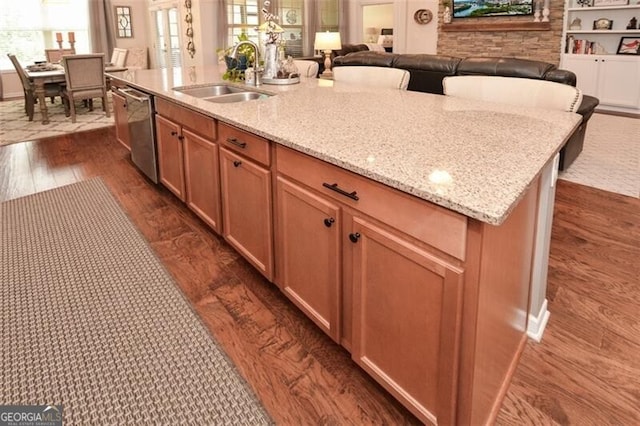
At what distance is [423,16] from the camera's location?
9.02 metres

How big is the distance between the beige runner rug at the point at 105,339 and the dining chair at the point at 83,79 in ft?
13.3

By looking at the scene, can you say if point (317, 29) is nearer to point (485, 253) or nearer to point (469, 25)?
point (469, 25)

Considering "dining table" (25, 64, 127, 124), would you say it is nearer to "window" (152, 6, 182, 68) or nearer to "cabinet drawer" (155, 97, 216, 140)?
"window" (152, 6, 182, 68)

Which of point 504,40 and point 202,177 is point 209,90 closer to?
point 202,177

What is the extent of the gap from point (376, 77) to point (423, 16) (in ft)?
22.0

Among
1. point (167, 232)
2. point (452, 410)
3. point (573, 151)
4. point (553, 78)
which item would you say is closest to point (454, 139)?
point (452, 410)

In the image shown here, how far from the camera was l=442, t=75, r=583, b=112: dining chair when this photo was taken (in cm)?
210

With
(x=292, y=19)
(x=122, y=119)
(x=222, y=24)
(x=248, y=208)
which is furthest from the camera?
(x=292, y=19)

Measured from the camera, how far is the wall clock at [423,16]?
8938 millimetres

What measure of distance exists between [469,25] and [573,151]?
16.1 feet

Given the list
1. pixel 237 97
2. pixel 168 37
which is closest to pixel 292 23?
pixel 168 37

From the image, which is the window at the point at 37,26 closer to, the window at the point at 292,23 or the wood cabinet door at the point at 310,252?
the window at the point at 292,23

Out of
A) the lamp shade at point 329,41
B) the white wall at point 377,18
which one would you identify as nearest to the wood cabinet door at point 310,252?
the lamp shade at point 329,41

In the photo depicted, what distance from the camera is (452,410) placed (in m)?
1.34
